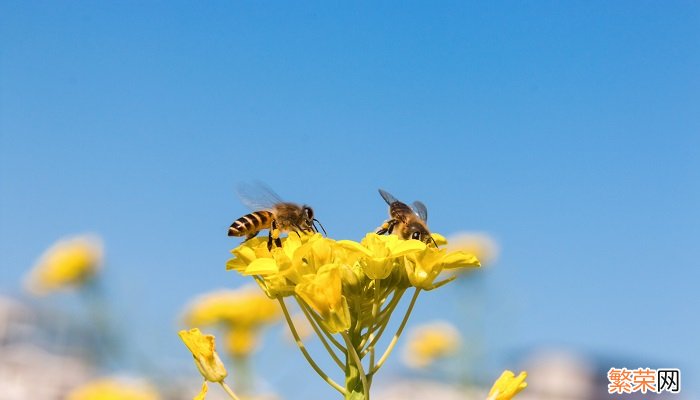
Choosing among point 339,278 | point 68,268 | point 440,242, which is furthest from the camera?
point 68,268

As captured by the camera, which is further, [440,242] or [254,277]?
[440,242]

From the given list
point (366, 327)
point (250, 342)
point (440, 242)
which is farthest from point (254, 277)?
point (250, 342)

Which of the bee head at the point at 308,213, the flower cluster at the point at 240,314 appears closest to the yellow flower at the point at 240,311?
the flower cluster at the point at 240,314

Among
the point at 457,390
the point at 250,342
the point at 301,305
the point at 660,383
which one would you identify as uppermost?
the point at 660,383

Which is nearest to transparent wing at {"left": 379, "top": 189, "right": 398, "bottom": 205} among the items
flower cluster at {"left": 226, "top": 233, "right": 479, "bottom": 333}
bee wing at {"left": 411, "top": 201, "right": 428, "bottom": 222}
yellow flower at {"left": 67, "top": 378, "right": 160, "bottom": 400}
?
bee wing at {"left": 411, "top": 201, "right": 428, "bottom": 222}

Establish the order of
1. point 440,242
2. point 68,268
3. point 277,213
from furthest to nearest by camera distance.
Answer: point 68,268, point 277,213, point 440,242

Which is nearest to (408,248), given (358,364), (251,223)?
(358,364)

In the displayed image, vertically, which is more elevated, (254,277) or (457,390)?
(457,390)

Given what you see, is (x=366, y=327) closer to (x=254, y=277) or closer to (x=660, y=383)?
(x=254, y=277)
